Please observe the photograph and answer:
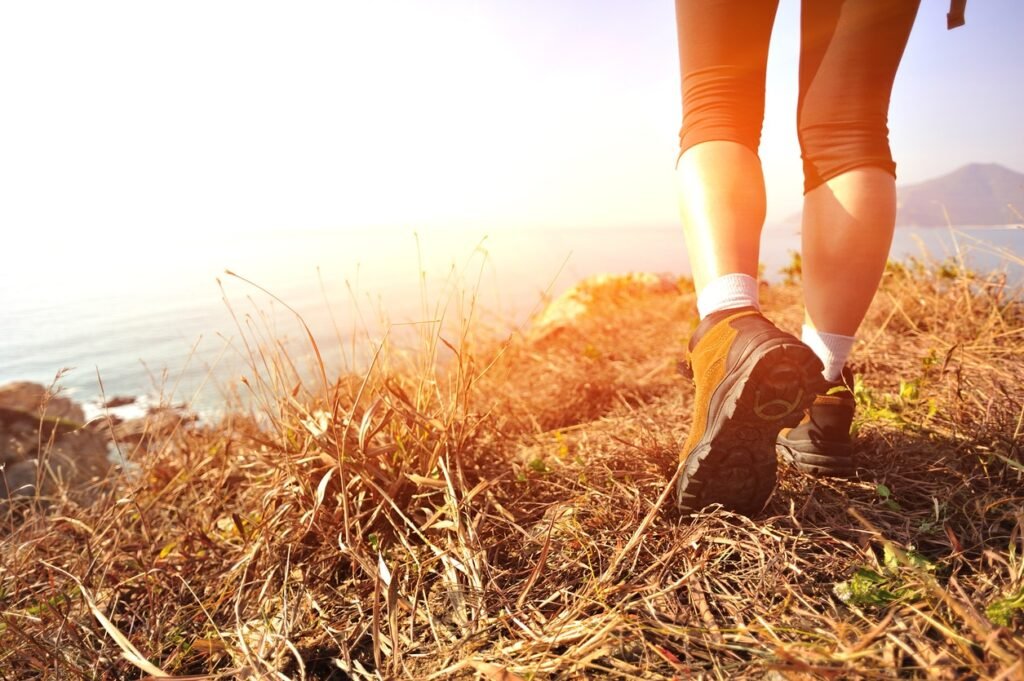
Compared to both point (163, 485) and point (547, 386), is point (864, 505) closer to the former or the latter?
point (547, 386)

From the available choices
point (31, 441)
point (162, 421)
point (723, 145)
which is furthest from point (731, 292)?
point (31, 441)

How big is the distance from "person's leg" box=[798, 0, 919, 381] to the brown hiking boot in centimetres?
32

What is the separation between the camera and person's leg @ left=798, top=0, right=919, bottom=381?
3.60ft

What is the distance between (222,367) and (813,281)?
7.56ft

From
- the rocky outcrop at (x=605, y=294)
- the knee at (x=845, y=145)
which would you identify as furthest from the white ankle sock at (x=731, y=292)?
the rocky outcrop at (x=605, y=294)

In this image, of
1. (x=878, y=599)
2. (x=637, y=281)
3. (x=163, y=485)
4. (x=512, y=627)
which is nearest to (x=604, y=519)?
(x=512, y=627)

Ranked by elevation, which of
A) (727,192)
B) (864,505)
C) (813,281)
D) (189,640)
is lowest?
(189,640)

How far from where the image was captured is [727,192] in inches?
41.4

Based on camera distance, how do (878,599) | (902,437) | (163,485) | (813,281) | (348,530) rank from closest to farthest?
1. (878,599)
2. (348,530)
3. (813,281)
4. (902,437)
5. (163,485)

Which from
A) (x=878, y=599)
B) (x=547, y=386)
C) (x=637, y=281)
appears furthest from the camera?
(x=637, y=281)

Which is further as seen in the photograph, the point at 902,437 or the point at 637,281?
the point at 637,281

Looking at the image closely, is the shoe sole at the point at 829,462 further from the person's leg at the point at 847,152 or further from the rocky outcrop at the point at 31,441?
the rocky outcrop at the point at 31,441

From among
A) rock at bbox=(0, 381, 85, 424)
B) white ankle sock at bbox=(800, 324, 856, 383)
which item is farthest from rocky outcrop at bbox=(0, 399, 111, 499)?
white ankle sock at bbox=(800, 324, 856, 383)

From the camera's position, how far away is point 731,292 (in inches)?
39.6
